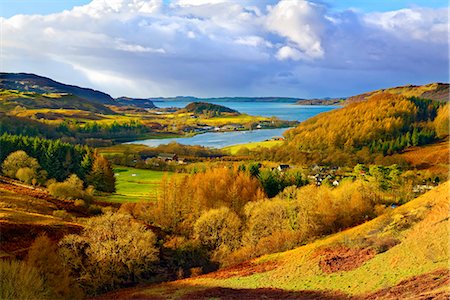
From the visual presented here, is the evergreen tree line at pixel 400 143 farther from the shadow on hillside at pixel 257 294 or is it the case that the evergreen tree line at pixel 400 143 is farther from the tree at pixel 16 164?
the shadow on hillside at pixel 257 294

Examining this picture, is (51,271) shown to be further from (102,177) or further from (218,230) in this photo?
(102,177)

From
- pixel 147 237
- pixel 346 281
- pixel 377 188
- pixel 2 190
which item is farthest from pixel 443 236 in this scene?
pixel 2 190

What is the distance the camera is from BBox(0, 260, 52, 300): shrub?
85.7 feet

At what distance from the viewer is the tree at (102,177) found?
92.8 meters

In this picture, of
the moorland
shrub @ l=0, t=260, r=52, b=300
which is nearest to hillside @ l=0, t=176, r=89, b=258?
the moorland

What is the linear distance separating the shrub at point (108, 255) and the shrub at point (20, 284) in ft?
33.5

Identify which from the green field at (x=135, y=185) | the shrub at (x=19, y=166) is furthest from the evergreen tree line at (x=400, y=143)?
the shrub at (x=19, y=166)

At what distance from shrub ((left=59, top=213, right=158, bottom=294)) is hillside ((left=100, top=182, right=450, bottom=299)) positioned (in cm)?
351

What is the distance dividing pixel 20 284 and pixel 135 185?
76.0 m

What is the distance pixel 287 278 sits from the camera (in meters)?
34.7

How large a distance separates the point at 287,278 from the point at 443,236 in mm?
12742

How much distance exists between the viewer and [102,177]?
93375 mm

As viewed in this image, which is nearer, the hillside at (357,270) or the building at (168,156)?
the hillside at (357,270)

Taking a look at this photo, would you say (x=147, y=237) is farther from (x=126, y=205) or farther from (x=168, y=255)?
(x=126, y=205)
